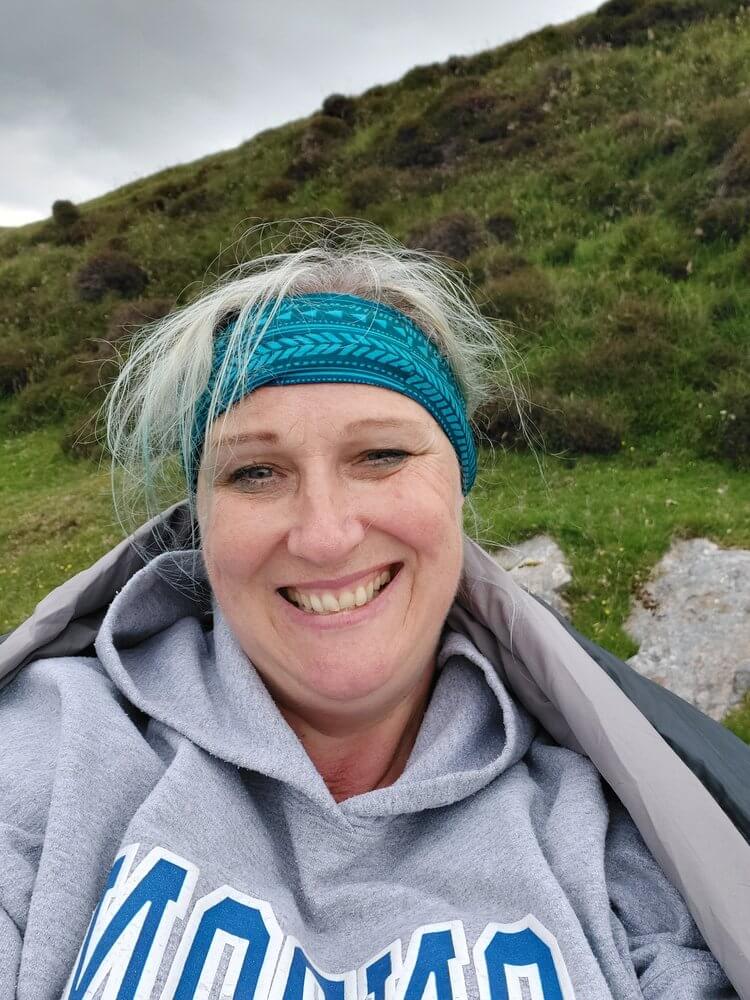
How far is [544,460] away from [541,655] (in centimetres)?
747

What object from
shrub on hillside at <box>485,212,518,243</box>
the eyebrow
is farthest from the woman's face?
shrub on hillside at <box>485,212,518,243</box>

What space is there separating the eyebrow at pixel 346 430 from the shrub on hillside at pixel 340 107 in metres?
28.4

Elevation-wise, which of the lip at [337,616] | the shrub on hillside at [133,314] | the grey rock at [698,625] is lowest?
the grey rock at [698,625]

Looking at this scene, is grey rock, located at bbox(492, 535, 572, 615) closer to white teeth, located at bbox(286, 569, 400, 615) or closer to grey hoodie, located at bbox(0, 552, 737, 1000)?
grey hoodie, located at bbox(0, 552, 737, 1000)

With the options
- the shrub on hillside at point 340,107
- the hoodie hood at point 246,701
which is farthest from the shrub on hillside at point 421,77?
the hoodie hood at point 246,701

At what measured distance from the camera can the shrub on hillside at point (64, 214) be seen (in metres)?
29.5

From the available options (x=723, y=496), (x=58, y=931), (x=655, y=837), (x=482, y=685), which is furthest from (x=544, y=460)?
(x=58, y=931)

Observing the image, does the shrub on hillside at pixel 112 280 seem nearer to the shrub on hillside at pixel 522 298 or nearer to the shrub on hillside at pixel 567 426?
the shrub on hillside at pixel 522 298

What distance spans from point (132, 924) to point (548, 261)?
1503cm

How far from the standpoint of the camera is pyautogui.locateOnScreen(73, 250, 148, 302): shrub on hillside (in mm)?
23172

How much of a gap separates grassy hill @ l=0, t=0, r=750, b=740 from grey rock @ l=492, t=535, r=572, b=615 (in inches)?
5.7

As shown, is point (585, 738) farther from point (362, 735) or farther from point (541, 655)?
point (362, 735)

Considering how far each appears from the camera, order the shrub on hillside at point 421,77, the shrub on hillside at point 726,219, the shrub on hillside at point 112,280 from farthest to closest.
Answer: the shrub on hillside at point 421,77 → the shrub on hillside at point 112,280 → the shrub on hillside at point 726,219

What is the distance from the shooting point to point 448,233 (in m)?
16.7
